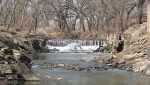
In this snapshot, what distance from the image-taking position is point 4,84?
19.7 m

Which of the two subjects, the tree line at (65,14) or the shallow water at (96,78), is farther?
the tree line at (65,14)

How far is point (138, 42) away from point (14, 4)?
2703 centimetres

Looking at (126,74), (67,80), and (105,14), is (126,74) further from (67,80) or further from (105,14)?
(105,14)

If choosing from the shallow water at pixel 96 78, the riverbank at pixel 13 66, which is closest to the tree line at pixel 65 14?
the shallow water at pixel 96 78

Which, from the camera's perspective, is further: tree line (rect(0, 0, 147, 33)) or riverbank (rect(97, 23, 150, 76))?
tree line (rect(0, 0, 147, 33))

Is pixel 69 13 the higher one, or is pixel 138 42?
pixel 69 13

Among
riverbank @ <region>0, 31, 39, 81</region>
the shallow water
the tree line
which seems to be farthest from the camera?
the tree line

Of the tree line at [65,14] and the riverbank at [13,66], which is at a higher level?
the tree line at [65,14]

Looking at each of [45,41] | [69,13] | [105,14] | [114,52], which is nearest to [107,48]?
[114,52]

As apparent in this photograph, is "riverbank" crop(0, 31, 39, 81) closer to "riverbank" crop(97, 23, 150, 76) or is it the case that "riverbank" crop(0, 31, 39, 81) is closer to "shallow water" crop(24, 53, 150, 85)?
"shallow water" crop(24, 53, 150, 85)

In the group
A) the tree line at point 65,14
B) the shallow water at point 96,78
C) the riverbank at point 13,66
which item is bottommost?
the shallow water at point 96,78

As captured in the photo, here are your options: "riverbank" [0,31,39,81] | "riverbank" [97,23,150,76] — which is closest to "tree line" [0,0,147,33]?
"riverbank" [97,23,150,76]

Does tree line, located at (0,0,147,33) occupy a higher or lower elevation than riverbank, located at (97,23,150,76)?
higher

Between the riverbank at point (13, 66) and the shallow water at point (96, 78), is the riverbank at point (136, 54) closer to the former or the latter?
the shallow water at point (96, 78)
